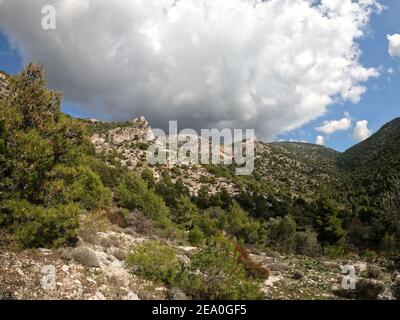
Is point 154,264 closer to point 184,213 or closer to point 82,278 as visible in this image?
point 82,278

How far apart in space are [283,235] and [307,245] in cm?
265

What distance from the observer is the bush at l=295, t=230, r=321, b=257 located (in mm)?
34531

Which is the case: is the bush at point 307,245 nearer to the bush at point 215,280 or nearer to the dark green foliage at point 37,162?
the bush at point 215,280

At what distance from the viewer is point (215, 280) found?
1170 centimetres

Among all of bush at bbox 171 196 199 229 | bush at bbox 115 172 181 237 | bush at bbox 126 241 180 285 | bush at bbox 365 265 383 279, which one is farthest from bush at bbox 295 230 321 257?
bush at bbox 126 241 180 285

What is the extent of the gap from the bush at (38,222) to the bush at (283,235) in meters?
26.0

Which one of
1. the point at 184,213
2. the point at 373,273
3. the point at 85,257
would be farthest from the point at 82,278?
the point at 184,213

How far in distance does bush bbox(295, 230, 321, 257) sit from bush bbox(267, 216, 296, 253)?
83cm

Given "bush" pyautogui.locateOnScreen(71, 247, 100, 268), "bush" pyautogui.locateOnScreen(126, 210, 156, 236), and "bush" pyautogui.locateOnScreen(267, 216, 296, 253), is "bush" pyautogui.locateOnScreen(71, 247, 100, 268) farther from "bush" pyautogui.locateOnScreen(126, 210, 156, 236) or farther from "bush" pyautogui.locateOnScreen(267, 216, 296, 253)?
"bush" pyautogui.locateOnScreen(267, 216, 296, 253)

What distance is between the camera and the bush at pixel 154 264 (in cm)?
1204

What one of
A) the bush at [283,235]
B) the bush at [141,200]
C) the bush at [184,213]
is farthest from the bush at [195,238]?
the bush at [283,235]

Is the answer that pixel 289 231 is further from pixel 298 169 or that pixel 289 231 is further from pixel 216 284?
pixel 298 169

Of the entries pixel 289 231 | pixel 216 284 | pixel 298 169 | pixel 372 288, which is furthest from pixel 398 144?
pixel 216 284
